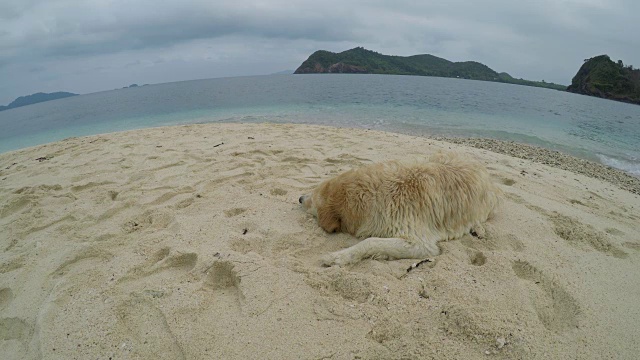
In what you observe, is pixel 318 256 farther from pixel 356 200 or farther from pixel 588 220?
pixel 588 220

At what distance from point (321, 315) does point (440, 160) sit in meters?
2.47

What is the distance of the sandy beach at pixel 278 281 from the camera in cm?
208

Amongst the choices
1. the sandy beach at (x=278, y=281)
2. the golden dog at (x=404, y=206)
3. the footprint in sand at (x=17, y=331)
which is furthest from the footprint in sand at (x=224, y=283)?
the footprint in sand at (x=17, y=331)

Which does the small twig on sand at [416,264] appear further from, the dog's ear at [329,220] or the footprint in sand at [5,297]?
the footprint in sand at [5,297]

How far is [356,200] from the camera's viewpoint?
11.0 ft

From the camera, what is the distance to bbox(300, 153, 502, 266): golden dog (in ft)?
10.3

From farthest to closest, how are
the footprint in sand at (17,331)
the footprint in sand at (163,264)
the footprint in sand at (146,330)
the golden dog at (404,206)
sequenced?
the golden dog at (404,206) < the footprint in sand at (163,264) < the footprint in sand at (17,331) < the footprint in sand at (146,330)

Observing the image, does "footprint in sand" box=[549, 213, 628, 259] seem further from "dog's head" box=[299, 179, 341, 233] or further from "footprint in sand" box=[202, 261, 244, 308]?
"footprint in sand" box=[202, 261, 244, 308]

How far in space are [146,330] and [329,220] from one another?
195cm

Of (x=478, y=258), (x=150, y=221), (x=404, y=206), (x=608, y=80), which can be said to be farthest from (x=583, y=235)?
(x=608, y=80)

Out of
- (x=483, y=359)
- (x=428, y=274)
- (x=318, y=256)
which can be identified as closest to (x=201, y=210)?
(x=318, y=256)

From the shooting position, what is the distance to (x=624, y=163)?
9.48m

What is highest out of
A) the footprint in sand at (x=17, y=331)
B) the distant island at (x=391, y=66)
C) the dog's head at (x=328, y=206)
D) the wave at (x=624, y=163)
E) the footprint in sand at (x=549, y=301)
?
the distant island at (x=391, y=66)

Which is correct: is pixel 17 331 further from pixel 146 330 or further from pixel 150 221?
pixel 150 221
